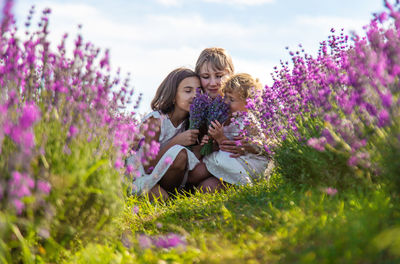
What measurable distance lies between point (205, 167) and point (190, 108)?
2.30 feet

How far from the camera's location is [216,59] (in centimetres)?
514

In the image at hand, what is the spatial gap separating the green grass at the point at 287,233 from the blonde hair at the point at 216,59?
7.96 feet

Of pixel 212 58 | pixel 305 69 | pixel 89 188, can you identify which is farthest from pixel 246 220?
pixel 212 58

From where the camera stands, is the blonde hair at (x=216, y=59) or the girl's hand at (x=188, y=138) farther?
the blonde hair at (x=216, y=59)

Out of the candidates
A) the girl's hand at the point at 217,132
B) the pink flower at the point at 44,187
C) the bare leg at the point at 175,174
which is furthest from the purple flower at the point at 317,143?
the bare leg at the point at 175,174

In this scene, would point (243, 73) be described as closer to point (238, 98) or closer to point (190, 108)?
point (238, 98)

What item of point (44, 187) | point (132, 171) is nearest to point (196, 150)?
point (132, 171)

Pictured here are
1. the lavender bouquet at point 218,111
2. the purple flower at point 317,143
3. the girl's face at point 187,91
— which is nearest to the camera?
the purple flower at point 317,143

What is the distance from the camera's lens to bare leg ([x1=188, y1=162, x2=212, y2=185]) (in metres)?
4.59

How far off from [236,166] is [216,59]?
155cm

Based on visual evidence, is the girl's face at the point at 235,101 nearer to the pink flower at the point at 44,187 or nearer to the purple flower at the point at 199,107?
the purple flower at the point at 199,107

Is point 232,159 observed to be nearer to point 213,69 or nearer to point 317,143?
point 213,69

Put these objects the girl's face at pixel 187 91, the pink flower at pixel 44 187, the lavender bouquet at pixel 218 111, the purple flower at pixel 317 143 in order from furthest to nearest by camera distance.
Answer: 1. the girl's face at pixel 187 91
2. the lavender bouquet at pixel 218 111
3. the purple flower at pixel 317 143
4. the pink flower at pixel 44 187

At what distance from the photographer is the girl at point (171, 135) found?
175 inches
